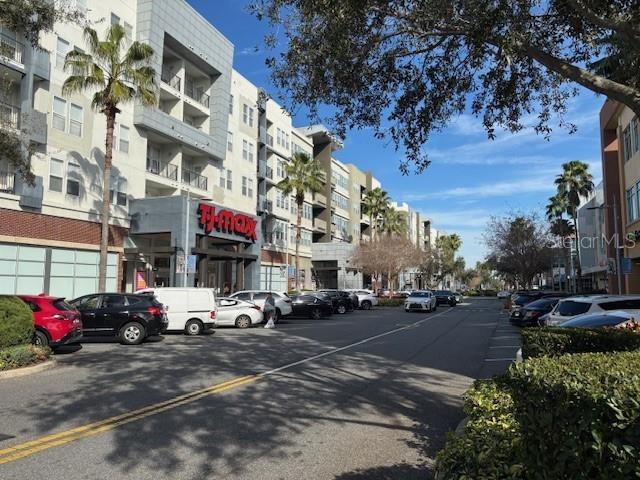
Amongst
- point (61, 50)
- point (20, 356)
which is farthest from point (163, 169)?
point (20, 356)

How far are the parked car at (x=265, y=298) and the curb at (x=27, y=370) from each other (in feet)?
50.7

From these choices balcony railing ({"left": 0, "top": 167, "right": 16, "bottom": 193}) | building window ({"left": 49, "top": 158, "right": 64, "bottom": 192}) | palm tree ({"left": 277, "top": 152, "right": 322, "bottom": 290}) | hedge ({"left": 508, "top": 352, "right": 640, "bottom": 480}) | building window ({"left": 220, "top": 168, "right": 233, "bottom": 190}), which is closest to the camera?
hedge ({"left": 508, "top": 352, "right": 640, "bottom": 480})

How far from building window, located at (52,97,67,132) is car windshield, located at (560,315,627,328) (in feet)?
76.9

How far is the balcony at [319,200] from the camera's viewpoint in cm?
6355

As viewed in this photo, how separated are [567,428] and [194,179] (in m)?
37.2

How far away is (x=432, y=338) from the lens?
1994 centimetres

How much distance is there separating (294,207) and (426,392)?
47.6 metres

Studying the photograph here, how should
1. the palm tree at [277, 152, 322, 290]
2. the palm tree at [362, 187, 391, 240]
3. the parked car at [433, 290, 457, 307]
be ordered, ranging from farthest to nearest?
the palm tree at [362, 187, 391, 240], the parked car at [433, 290, 457, 307], the palm tree at [277, 152, 322, 290]

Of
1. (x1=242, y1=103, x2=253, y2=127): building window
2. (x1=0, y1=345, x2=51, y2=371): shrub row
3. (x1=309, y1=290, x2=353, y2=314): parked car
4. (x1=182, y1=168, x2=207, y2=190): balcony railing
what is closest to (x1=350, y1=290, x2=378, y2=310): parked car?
(x1=309, y1=290, x2=353, y2=314): parked car

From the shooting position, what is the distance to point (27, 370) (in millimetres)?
11594

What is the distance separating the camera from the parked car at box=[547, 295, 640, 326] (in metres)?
16.6

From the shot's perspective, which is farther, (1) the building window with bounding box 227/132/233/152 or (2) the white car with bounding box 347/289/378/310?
(2) the white car with bounding box 347/289/378/310

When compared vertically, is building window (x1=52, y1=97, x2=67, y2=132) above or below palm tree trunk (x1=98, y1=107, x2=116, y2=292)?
above

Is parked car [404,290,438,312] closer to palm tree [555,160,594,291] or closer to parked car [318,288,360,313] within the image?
parked car [318,288,360,313]
